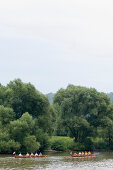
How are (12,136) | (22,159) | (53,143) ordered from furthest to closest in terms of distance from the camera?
1. (53,143)
2. (12,136)
3. (22,159)

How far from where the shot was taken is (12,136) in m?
77.6

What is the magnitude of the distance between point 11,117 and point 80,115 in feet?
80.8

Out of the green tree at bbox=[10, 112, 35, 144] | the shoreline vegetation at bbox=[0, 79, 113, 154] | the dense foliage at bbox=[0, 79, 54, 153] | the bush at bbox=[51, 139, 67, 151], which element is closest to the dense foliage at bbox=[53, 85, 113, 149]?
the shoreline vegetation at bbox=[0, 79, 113, 154]

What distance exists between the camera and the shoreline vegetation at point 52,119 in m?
77.9

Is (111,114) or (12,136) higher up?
(111,114)

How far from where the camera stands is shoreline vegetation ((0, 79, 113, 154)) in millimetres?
77875

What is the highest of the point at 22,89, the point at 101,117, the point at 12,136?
the point at 22,89

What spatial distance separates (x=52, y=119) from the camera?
309 ft

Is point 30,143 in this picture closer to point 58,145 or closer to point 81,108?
point 58,145

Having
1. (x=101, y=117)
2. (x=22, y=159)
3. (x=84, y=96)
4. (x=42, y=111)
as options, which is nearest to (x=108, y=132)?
(x=101, y=117)

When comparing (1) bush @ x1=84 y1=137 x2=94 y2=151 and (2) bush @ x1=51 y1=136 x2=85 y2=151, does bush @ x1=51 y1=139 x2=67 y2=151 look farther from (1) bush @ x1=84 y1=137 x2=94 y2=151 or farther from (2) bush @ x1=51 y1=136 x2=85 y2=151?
(1) bush @ x1=84 y1=137 x2=94 y2=151

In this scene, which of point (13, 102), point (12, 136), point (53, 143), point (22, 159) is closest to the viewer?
point (22, 159)

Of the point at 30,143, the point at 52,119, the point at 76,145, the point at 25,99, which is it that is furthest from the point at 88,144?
the point at 30,143

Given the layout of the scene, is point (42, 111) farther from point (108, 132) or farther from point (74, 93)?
point (108, 132)
